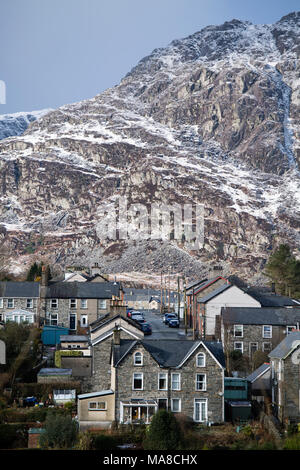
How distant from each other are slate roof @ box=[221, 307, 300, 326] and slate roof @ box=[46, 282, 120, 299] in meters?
19.5

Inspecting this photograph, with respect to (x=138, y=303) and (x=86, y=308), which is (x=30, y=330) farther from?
(x=138, y=303)

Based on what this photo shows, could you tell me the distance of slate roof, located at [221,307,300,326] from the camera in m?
64.9

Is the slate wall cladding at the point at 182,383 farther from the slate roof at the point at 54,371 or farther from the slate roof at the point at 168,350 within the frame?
the slate roof at the point at 54,371

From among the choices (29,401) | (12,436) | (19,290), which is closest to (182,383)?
(29,401)

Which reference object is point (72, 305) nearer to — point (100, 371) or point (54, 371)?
point (54, 371)

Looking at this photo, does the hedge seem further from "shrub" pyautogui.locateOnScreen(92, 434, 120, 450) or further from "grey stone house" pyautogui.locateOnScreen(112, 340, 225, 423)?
"shrub" pyautogui.locateOnScreen(92, 434, 120, 450)

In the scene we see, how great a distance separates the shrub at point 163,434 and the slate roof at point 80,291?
43.3m

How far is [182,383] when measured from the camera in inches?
1816

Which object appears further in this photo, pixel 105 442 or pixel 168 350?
pixel 168 350

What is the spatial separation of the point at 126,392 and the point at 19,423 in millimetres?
8250

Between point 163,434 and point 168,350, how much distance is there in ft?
39.8

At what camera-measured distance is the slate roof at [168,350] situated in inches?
1836

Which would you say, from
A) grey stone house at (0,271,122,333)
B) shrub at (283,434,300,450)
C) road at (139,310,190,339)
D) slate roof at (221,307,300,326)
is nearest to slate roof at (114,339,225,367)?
shrub at (283,434,300,450)

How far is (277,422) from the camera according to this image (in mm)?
44062
